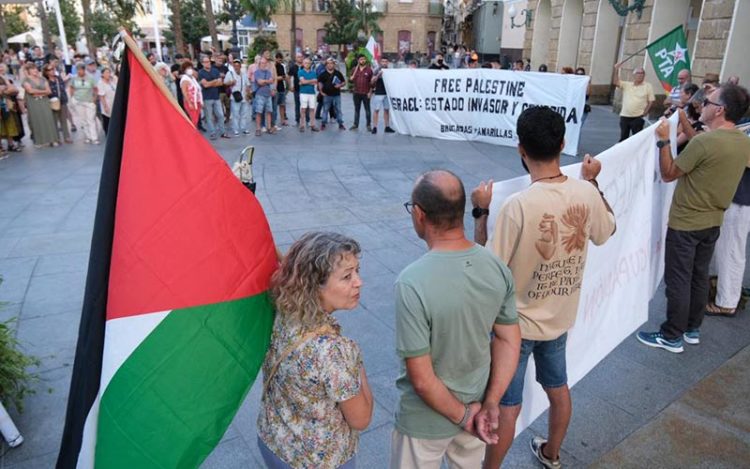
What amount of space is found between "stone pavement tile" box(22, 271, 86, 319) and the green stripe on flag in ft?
10.4

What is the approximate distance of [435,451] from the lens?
79.9 inches

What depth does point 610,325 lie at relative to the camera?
3.52 metres

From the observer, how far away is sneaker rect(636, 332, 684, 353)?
398 cm

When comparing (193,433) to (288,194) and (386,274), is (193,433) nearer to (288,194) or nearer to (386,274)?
(386,274)

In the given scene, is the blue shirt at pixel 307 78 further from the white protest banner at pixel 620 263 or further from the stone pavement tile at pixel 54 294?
the white protest banner at pixel 620 263

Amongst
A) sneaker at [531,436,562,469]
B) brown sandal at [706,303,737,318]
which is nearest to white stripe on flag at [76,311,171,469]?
sneaker at [531,436,562,469]

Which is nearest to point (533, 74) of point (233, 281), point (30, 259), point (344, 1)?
point (30, 259)

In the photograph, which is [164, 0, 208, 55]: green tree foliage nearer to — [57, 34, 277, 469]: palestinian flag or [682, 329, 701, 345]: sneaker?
[682, 329, 701, 345]: sneaker

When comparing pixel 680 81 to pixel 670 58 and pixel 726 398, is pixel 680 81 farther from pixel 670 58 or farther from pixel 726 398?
pixel 726 398

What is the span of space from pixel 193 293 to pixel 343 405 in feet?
2.02

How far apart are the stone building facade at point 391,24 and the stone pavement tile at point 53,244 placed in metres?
47.7

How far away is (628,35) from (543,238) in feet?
55.7

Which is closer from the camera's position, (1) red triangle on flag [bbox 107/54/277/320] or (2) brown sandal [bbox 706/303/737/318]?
(1) red triangle on flag [bbox 107/54/277/320]

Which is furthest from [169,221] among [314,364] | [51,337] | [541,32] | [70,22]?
[70,22]
